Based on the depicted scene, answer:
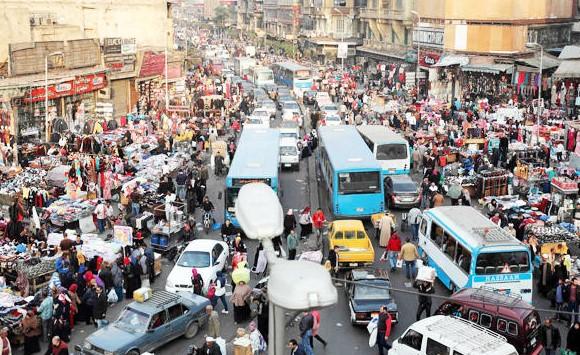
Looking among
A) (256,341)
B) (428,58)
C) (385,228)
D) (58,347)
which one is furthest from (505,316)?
(428,58)

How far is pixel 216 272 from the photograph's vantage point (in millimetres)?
19125

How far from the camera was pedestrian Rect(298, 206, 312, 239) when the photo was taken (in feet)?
76.8

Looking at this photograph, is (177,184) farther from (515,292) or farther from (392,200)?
(515,292)

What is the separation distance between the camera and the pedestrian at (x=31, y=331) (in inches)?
610

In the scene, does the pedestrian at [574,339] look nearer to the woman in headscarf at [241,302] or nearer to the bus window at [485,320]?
the bus window at [485,320]

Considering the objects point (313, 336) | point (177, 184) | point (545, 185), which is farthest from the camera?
point (177, 184)

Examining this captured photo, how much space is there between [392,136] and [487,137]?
18.9ft

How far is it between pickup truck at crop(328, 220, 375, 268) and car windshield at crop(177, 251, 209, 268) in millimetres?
3498

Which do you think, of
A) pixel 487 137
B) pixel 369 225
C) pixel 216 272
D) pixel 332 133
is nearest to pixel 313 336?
pixel 216 272

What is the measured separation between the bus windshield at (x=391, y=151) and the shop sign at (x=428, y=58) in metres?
31.6

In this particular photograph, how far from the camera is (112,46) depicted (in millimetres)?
49000

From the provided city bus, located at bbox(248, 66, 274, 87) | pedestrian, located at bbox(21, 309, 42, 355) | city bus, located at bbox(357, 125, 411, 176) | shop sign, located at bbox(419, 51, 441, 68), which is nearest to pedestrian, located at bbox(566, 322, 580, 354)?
pedestrian, located at bbox(21, 309, 42, 355)

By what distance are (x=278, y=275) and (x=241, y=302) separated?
493 inches

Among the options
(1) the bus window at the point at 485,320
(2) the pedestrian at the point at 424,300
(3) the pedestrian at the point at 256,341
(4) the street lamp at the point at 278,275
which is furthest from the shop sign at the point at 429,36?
(4) the street lamp at the point at 278,275
